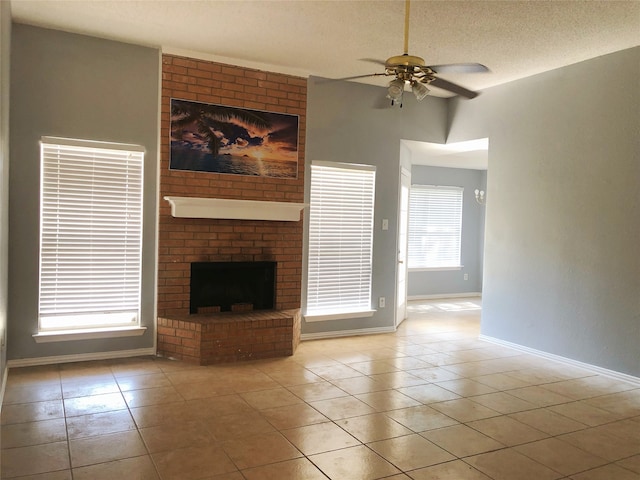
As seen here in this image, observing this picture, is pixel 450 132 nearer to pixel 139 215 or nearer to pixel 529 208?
pixel 529 208

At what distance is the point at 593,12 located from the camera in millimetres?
3693

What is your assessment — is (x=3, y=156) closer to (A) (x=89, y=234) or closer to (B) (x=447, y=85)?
(A) (x=89, y=234)

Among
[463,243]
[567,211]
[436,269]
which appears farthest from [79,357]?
[463,243]

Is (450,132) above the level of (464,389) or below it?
above

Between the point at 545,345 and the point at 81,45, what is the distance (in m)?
5.21

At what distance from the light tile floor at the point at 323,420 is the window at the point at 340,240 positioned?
0.90 m

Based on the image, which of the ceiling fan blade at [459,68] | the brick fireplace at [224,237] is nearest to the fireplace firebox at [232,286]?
the brick fireplace at [224,237]

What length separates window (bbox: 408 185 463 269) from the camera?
344 inches

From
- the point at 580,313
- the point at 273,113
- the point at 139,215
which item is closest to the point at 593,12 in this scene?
the point at 580,313

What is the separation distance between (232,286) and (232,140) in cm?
147

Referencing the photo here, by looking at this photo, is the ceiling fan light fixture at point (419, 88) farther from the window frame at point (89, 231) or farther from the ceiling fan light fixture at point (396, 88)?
the window frame at point (89, 231)

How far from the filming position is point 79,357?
4574 mm

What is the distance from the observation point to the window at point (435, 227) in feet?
28.7

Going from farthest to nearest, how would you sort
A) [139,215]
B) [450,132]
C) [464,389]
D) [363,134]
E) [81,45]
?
[450,132] < [363,134] < [139,215] < [81,45] < [464,389]
